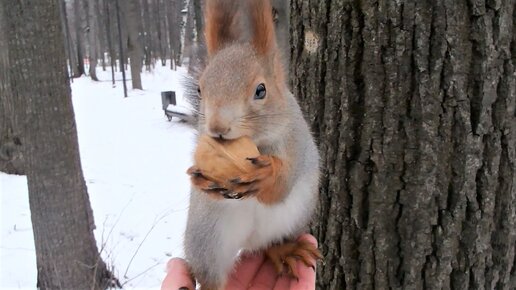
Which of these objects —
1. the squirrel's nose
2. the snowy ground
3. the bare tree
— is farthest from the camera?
the bare tree

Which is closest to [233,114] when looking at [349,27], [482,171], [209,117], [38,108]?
[209,117]

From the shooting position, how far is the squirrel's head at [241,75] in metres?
0.83

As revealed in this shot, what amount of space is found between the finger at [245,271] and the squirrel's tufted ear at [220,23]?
19.4 inches

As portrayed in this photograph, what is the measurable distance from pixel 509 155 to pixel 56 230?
2.14 m

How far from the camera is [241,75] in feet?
2.88

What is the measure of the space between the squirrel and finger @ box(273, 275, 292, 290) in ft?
0.05

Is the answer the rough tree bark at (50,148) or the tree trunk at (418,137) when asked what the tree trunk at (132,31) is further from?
the tree trunk at (418,137)

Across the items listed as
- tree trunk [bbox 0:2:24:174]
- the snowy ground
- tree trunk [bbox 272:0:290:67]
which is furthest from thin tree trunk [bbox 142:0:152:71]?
tree trunk [bbox 272:0:290:67]

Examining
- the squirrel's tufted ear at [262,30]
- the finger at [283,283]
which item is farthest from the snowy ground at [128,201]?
the finger at [283,283]

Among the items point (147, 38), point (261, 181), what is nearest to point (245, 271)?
point (261, 181)

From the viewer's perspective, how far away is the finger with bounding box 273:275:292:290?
3.74 ft

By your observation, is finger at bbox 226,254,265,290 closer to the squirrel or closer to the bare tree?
the squirrel

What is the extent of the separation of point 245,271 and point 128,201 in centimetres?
323

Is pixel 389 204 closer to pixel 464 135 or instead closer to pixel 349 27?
pixel 464 135
